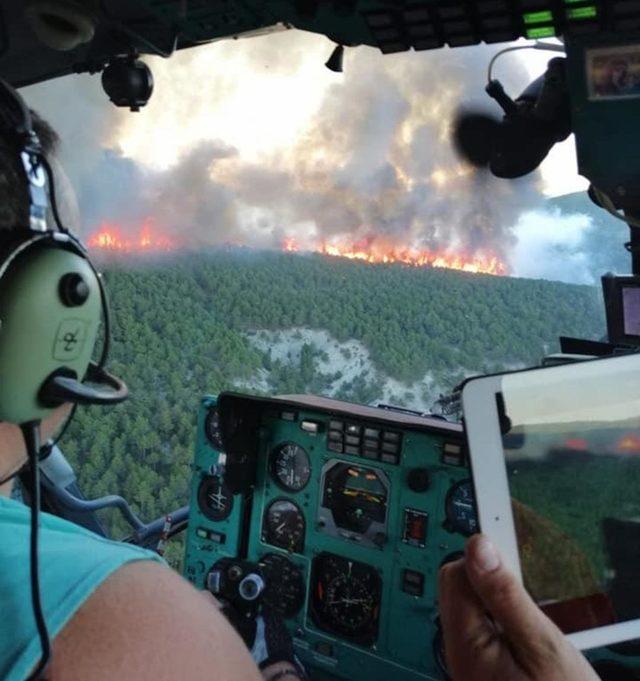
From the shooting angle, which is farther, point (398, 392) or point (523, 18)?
point (398, 392)

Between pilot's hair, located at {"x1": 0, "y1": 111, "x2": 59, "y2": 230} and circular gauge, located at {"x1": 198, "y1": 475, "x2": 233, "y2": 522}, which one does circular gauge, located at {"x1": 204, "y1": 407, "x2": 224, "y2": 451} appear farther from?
pilot's hair, located at {"x1": 0, "y1": 111, "x2": 59, "y2": 230}

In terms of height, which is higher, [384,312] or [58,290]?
[384,312]

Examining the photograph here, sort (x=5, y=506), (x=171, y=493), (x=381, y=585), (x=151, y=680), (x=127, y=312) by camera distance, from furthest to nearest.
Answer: (x=171, y=493)
(x=127, y=312)
(x=381, y=585)
(x=5, y=506)
(x=151, y=680)

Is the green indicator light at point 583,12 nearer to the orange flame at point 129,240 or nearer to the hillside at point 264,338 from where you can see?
the hillside at point 264,338

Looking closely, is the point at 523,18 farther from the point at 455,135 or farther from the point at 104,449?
the point at 104,449

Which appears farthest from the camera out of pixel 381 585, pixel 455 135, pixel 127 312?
pixel 127 312

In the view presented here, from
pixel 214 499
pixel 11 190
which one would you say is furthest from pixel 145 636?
pixel 214 499

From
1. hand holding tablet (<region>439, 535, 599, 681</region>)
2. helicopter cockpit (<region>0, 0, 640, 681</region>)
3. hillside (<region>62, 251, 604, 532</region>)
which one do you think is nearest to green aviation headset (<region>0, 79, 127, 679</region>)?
hand holding tablet (<region>439, 535, 599, 681</region>)

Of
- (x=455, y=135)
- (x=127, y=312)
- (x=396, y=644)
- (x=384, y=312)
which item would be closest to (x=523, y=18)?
(x=455, y=135)

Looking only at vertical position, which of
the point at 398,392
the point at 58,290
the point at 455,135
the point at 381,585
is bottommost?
the point at 381,585
